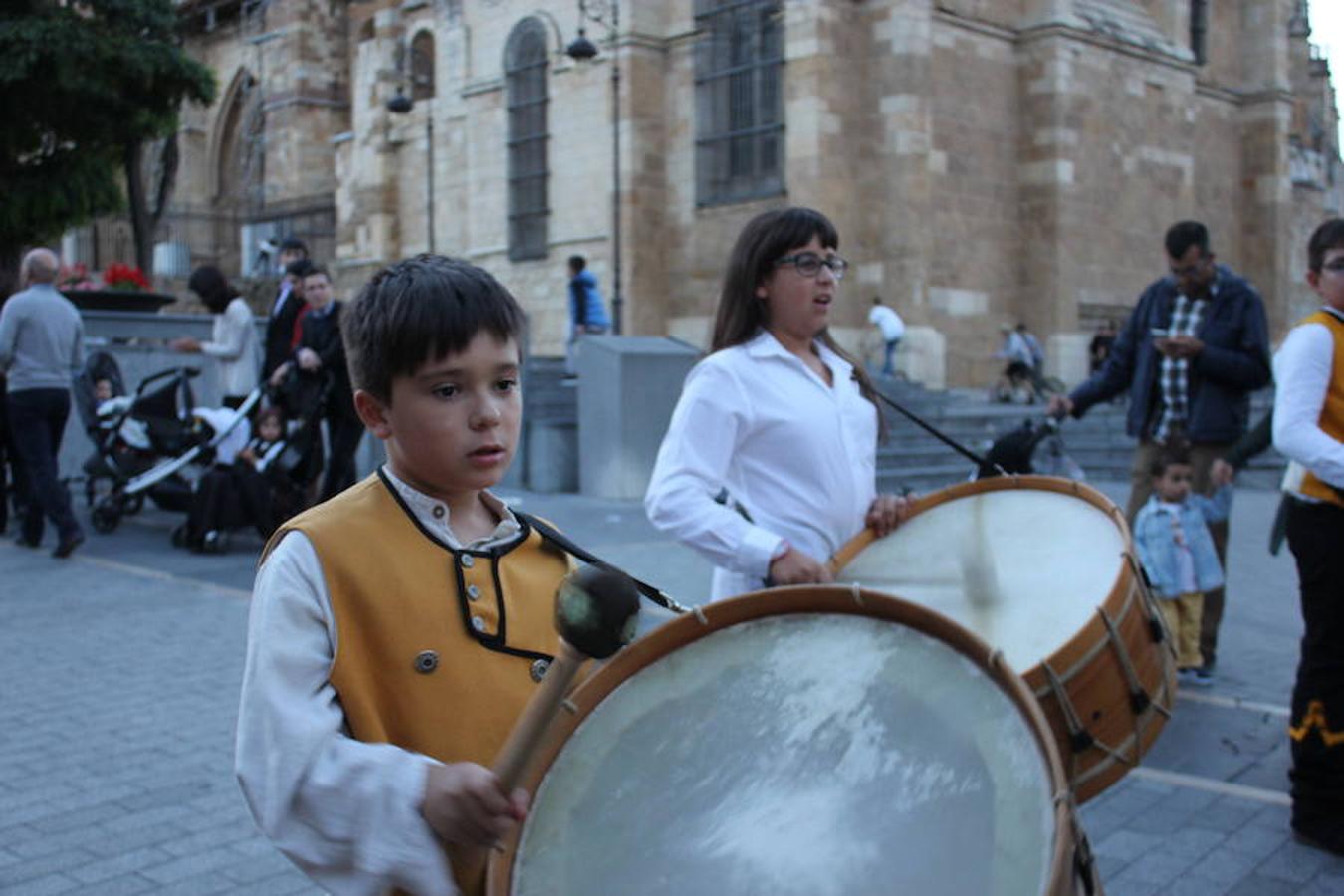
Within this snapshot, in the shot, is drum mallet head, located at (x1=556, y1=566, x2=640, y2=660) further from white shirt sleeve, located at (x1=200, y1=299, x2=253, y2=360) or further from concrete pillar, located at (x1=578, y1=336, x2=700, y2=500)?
concrete pillar, located at (x1=578, y1=336, x2=700, y2=500)

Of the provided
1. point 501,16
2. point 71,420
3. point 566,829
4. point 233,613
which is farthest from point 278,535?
point 501,16

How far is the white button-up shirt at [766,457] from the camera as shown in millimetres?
3299

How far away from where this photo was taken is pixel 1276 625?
288 inches

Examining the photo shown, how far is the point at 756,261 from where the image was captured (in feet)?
11.2

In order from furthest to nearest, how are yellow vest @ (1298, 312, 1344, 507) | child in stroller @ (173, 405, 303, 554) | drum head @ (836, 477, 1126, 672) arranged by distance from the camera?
1. child in stroller @ (173, 405, 303, 554)
2. yellow vest @ (1298, 312, 1344, 507)
3. drum head @ (836, 477, 1126, 672)

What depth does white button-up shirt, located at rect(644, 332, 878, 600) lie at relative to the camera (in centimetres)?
330

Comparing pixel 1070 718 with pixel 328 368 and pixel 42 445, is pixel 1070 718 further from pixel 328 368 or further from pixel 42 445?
pixel 42 445

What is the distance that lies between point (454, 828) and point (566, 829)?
161mm

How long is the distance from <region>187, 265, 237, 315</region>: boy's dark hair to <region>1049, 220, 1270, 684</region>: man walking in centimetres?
677

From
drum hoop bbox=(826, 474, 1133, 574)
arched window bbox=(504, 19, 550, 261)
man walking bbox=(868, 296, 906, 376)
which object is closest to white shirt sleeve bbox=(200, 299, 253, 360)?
drum hoop bbox=(826, 474, 1133, 574)

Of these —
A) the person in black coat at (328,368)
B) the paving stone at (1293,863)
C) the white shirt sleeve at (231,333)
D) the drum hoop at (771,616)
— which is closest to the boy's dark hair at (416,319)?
the drum hoop at (771,616)

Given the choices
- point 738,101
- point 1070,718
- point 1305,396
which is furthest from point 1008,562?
point 738,101

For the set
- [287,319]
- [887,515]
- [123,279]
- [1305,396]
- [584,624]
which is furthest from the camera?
[123,279]

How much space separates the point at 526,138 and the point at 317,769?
23.9 metres
